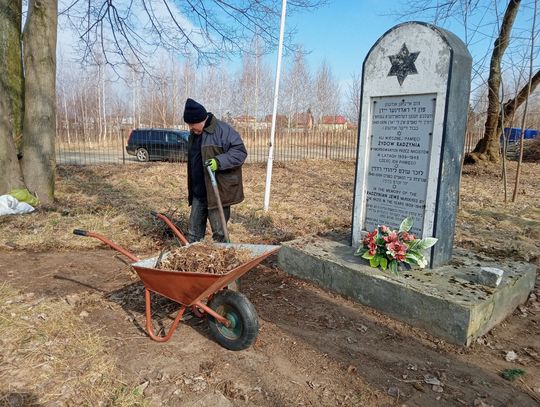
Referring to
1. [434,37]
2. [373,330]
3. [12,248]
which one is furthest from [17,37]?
[373,330]

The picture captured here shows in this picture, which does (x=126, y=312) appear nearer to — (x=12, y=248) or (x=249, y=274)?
(x=249, y=274)

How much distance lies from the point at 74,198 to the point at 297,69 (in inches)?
1473

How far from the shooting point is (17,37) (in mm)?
6922

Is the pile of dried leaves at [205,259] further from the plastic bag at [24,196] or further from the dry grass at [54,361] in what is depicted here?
the plastic bag at [24,196]

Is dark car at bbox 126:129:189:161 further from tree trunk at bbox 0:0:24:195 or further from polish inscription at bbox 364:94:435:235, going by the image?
polish inscription at bbox 364:94:435:235

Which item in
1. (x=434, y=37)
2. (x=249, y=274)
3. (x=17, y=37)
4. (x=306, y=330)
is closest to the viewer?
(x=306, y=330)

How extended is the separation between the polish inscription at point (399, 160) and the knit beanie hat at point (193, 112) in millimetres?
1656

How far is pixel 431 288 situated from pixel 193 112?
2.53 metres

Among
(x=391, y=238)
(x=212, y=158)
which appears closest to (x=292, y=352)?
(x=391, y=238)

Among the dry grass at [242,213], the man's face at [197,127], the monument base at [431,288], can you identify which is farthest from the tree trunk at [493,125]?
the man's face at [197,127]

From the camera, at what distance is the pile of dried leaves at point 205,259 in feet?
8.71

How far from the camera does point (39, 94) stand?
6.64 meters

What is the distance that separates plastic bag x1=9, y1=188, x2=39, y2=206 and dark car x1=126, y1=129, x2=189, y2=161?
8636 millimetres

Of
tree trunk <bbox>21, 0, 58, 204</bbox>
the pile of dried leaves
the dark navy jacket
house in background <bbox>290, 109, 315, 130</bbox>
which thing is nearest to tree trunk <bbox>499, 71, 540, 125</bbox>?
the dark navy jacket
